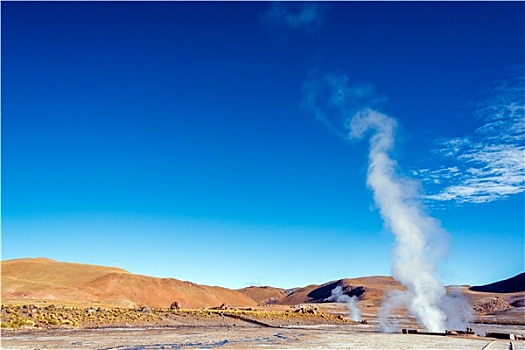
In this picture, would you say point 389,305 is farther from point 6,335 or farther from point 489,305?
point 489,305

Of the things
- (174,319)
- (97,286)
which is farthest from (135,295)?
(174,319)

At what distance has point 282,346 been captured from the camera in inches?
1156

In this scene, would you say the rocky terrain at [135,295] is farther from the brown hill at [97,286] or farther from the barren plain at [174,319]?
the barren plain at [174,319]

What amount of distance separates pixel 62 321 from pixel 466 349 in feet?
122

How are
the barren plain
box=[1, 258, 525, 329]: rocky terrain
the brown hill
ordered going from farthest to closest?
the brown hill → box=[1, 258, 525, 329]: rocky terrain → the barren plain

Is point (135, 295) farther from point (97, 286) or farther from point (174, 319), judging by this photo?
point (174, 319)

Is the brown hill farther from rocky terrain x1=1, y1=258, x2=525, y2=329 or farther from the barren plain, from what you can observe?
the barren plain

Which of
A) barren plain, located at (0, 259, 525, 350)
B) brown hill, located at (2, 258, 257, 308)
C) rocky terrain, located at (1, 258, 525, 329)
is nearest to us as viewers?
barren plain, located at (0, 259, 525, 350)

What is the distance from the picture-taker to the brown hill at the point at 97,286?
112375 millimetres

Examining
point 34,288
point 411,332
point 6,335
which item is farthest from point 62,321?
point 34,288

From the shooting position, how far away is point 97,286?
449ft

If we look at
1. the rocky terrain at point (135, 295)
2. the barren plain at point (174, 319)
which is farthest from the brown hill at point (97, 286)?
the barren plain at point (174, 319)

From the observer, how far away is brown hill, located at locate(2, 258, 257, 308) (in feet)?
369

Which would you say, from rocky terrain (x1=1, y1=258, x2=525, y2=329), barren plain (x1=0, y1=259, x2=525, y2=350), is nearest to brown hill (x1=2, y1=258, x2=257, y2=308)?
rocky terrain (x1=1, y1=258, x2=525, y2=329)
